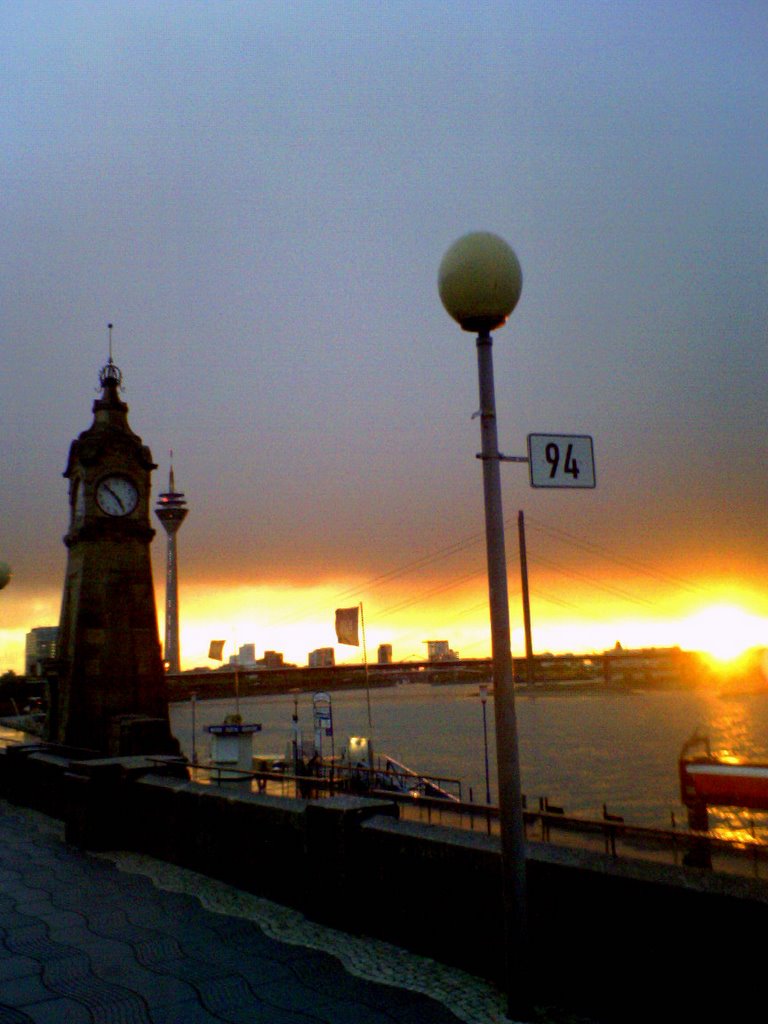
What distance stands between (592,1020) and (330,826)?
2.55 m

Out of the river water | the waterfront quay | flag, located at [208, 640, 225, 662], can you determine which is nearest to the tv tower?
the river water

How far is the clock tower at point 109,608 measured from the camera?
59.3ft

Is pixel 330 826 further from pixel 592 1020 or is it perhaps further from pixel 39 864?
pixel 39 864

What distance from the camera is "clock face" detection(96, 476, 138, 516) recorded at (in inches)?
738

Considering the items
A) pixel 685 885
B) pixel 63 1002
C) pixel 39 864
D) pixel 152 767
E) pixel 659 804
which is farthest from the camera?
pixel 659 804

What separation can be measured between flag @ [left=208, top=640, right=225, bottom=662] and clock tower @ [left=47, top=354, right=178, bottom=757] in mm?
30189

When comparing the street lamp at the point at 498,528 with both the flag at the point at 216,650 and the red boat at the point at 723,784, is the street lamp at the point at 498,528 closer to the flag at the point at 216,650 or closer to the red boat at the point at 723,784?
the red boat at the point at 723,784

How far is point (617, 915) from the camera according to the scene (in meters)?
4.66

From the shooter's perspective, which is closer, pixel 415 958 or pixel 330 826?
pixel 415 958

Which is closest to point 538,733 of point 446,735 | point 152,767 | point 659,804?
point 446,735

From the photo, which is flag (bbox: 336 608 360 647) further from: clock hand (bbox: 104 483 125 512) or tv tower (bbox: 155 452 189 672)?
tv tower (bbox: 155 452 189 672)

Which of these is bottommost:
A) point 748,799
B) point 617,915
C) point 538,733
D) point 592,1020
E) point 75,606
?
point 538,733

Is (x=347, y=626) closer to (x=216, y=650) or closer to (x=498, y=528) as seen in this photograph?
(x=216, y=650)

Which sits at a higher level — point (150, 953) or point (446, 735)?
point (150, 953)
